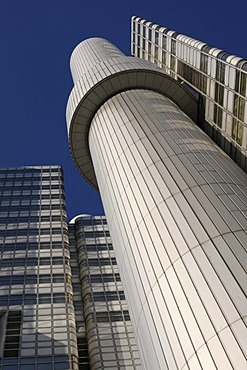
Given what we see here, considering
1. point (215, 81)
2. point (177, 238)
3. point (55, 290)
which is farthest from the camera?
point (55, 290)

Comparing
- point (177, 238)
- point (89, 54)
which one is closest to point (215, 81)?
point (177, 238)

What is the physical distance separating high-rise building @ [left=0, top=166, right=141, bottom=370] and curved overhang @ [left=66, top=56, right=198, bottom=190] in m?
17.2

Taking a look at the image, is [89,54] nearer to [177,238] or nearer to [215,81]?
[215,81]

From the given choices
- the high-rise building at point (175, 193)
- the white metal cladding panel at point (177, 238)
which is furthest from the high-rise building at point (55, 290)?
the white metal cladding panel at point (177, 238)

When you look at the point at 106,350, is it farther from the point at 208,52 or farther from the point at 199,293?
the point at 199,293

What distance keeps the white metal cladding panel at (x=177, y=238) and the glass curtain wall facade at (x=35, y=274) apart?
62.9ft

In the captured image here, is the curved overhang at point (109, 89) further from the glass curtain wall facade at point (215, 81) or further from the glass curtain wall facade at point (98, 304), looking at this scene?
the glass curtain wall facade at point (98, 304)

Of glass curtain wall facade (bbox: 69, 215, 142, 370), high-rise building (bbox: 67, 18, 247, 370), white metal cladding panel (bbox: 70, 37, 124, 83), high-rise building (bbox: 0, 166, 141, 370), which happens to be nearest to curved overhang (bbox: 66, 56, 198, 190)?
high-rise building (bbox: 67, 18, 247, 370)

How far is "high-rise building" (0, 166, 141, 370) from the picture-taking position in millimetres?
50656

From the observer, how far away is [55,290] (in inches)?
2389

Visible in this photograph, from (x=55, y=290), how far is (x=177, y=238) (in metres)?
38.1

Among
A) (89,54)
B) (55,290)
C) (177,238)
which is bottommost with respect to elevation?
(177,238)

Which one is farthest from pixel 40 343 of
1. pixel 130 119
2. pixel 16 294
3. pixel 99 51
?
pixel 99 51

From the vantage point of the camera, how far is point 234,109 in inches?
1610
